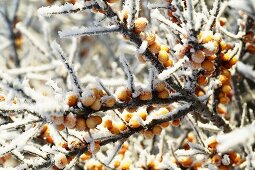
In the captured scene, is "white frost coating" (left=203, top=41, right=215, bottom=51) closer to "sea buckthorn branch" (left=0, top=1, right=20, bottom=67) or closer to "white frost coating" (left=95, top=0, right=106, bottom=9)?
"white frost coating" (left=95, top=0, right=106, bottom=9)

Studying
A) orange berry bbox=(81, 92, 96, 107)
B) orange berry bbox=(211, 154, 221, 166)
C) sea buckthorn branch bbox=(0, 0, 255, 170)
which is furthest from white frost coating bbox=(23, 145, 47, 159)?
orange berry bbox=(211, 154, 221, 166)

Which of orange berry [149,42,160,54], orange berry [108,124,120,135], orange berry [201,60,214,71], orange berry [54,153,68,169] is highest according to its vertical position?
orange berry [149,42,160,54]

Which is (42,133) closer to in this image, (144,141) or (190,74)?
(190,74)

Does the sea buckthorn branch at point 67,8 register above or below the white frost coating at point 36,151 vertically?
above

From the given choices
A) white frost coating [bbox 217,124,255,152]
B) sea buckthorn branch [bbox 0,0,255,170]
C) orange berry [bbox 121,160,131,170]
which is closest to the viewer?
white frost coating [bbox 217,124,255,152]

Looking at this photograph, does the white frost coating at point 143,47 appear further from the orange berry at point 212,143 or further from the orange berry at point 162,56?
the orange berry at point 212,143

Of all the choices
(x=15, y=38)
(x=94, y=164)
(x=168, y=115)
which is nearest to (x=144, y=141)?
(x=94, y=164)

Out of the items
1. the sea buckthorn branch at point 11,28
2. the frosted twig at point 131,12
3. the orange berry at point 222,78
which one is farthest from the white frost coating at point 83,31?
the sea buckthorn branch at point 11,28

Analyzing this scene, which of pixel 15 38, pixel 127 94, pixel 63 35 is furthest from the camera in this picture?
pixel 15 38
